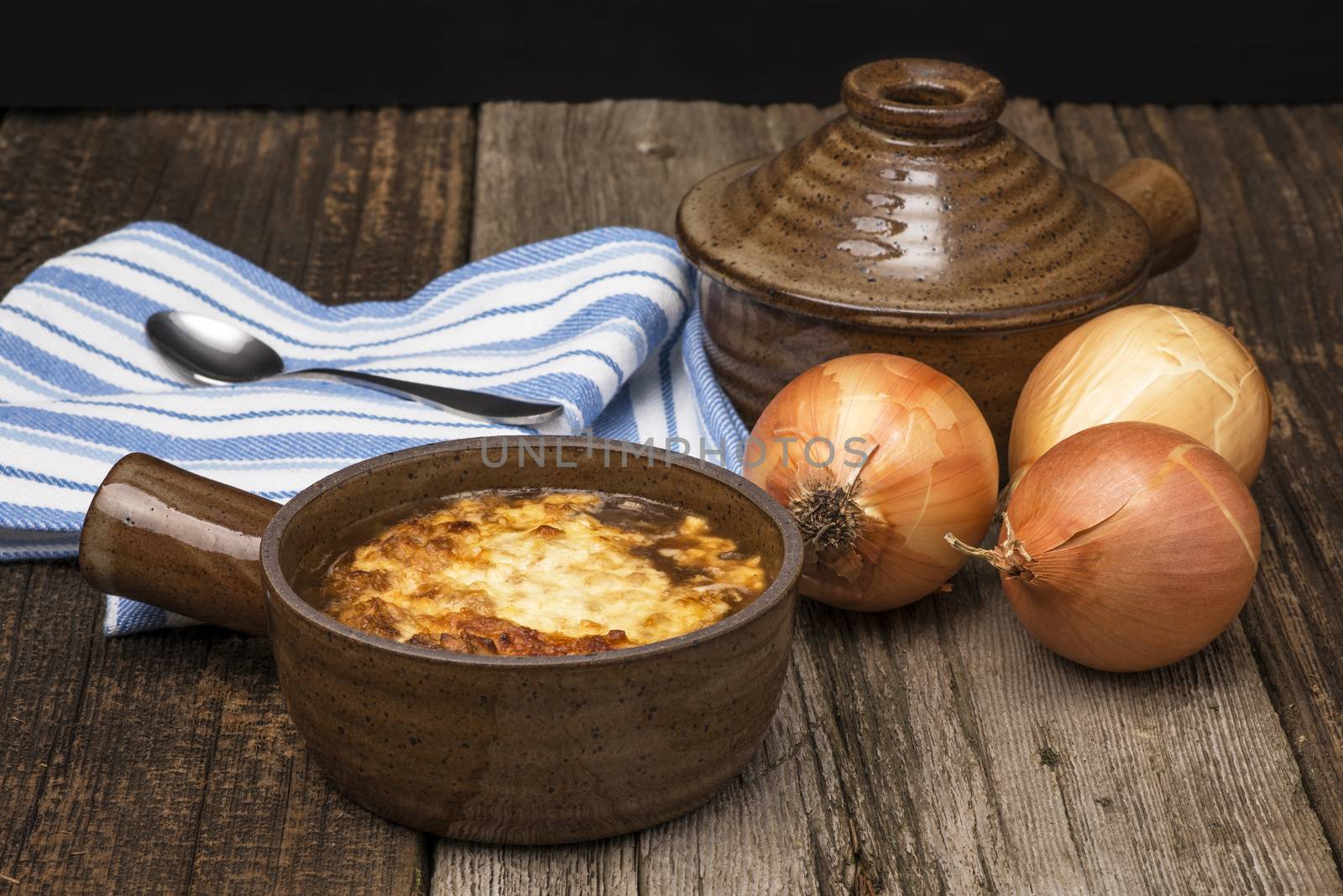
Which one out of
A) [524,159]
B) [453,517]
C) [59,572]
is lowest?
[524,159]

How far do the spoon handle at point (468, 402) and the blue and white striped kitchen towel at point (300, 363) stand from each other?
13 millimetres

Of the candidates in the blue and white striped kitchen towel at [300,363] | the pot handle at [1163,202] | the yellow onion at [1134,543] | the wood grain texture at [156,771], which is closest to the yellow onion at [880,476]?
the yellow onion at [1134,543]

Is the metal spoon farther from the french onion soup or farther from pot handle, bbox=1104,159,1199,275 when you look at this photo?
pot handle, bbox=1104,159,1199,275

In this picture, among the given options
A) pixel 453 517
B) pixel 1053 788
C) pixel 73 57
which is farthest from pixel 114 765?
pixel 73 57

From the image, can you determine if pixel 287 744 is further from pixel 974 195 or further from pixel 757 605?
pixel 974 195

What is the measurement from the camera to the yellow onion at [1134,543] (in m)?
1.35

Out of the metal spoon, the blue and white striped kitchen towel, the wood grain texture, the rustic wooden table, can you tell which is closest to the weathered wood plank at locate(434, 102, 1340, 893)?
the rustic wooden table

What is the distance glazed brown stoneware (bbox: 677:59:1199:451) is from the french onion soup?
0.35 metres

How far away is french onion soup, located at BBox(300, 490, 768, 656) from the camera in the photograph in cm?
124

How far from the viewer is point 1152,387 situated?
5.02 ft

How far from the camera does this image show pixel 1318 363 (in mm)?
2090

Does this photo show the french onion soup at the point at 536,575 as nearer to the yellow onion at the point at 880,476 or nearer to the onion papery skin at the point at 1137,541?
the yellow onion at the point at 880,476

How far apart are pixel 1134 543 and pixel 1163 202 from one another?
30.3 inches

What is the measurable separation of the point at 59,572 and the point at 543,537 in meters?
0.55
